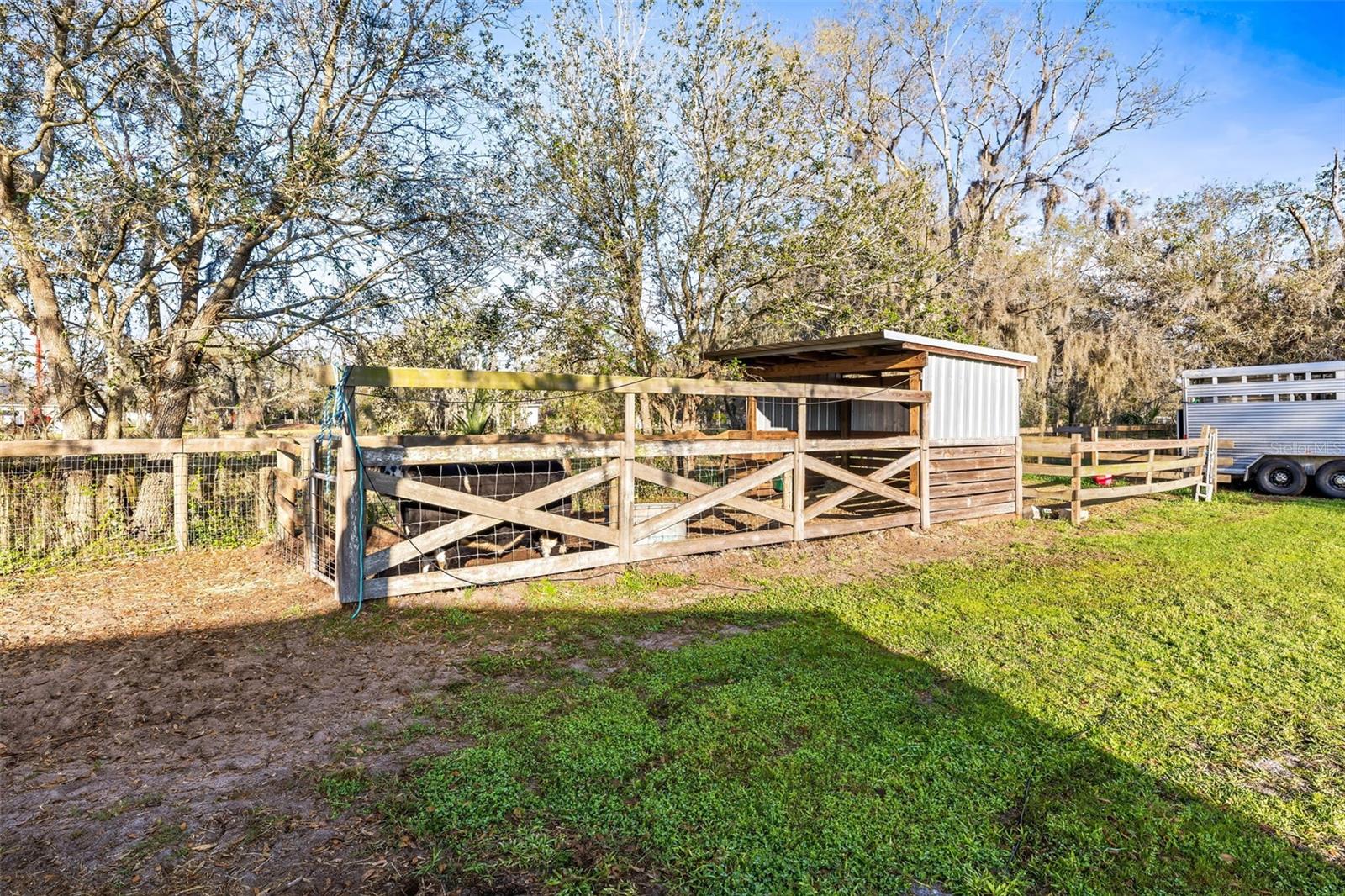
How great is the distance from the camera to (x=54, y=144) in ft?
21.3

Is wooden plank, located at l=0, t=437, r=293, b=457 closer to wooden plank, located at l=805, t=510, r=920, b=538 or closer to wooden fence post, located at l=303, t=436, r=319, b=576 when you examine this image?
wooden fence post, located at l=303, t=436, r=319, b=576

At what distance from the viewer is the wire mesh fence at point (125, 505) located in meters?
5.90

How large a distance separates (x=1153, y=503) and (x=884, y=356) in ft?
20.3

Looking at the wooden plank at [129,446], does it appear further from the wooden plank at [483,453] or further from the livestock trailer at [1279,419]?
the livestock trailer at [1279,419]

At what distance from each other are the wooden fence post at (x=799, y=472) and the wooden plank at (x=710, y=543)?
0.31 ft

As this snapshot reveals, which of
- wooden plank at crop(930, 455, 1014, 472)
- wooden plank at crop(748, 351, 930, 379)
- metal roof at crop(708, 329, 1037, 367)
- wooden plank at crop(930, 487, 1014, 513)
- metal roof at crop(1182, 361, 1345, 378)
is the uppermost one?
metal roof at crop(1182, 361, 1345, 378)

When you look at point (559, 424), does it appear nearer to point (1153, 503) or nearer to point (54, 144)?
point (54, 144)

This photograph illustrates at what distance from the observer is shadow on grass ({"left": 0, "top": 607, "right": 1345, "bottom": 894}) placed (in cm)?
214

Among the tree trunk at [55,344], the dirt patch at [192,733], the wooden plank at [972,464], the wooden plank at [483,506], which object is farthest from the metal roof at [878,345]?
the tree trunk at [55,344]

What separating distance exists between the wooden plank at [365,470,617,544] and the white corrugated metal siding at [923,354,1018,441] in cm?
479

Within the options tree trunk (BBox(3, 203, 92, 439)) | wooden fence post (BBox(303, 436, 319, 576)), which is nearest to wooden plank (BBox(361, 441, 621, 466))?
wooden fence post (BBox(303, 436, 319, 576))

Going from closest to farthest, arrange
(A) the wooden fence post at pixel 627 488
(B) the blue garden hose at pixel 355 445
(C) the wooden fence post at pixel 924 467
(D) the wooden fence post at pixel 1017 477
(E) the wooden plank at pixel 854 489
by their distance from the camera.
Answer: (B) the blue garden hose at pixel 355 445, (A) the wooden fence post at pixel 627 488, (E) the wooden plank at pixel 854 489, (C) the wooden fence post at pixel 924 467, (D) the wooden fence post at pixel 1017 477

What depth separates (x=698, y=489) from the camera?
6406 mm

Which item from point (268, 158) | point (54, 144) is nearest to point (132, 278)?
point (54, 144)
